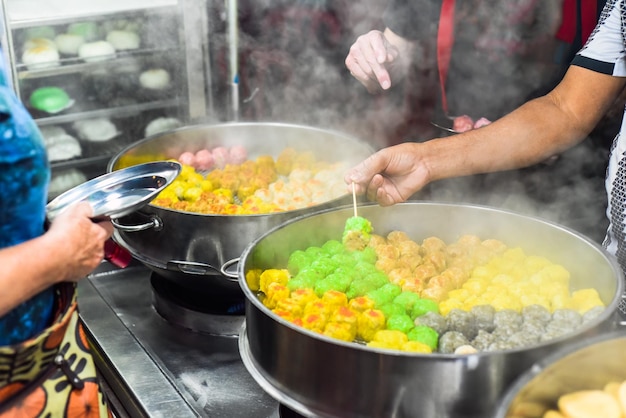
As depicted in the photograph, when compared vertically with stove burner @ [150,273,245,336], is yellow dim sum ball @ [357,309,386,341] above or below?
above

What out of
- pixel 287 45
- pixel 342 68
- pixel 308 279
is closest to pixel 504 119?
pixel 308 279

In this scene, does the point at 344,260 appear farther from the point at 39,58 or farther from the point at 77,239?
the point at 39,58

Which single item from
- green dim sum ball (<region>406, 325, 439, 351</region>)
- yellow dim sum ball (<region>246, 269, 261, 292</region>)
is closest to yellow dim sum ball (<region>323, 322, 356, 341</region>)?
green dim sum ball (<region>406, 325, 439, 351</region>)

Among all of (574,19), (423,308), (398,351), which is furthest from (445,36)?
(398,351)

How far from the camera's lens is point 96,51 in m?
3.71

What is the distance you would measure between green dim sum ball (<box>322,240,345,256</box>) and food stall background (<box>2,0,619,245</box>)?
48.2 inches

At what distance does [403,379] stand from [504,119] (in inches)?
42.3

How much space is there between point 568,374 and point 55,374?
105 centimetres

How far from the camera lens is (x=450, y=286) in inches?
73.8

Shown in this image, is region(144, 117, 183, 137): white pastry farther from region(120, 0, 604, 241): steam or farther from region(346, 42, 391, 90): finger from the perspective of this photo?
region(346, 42, 391, 90): finger

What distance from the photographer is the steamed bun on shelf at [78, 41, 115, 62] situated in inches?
145

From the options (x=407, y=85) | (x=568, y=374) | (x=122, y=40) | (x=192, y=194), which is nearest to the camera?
(x=568, y=374)

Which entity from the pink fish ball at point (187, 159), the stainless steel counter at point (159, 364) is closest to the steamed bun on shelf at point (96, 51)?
the pink fish ball at point (187, 159)

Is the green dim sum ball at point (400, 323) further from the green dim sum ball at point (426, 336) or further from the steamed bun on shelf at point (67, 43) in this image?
the steamed bun on shelf at point (67, 43)
